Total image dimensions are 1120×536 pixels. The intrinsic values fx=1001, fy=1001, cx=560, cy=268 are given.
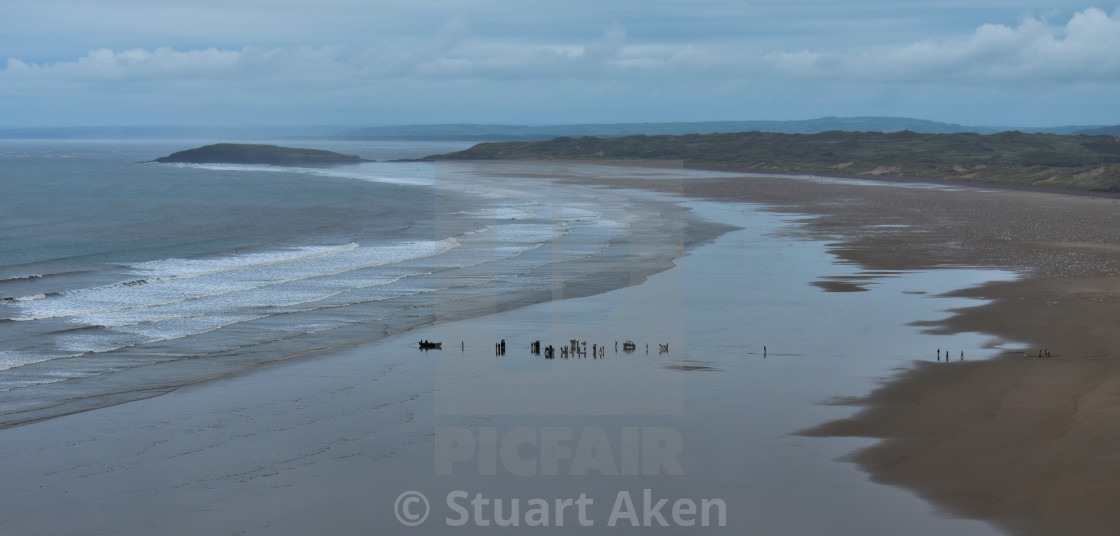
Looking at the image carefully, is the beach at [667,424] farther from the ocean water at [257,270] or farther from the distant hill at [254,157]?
the distant hill at [254,157]

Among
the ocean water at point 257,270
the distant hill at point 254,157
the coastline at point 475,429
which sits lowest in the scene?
the coastline at point 475,429

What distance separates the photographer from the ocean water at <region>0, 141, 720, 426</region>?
Answer: 23.8 metres

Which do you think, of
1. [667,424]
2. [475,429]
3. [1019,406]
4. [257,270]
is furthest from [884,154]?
[475,429]

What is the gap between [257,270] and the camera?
40.0 metres

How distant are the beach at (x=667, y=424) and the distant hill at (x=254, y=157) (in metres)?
143

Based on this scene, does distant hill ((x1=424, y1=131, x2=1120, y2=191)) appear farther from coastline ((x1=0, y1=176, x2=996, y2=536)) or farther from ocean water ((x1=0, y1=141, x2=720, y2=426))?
coastline ((x1=0, y1=176, x2=996, y2=536))

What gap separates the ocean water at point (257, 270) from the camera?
2377cm

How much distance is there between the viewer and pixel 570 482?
49.4 feet

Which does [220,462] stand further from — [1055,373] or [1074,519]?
[1055,373]

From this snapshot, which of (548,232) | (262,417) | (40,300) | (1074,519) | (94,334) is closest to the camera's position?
(1074,519)

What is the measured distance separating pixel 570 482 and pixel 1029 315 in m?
18.2

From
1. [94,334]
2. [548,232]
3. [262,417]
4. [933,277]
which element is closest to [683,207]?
[548,232]

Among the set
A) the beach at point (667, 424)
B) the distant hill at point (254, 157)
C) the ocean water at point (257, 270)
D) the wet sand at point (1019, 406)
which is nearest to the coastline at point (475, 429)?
the beach at point (667, 424)

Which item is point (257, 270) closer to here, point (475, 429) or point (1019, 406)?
point (475, 429)
